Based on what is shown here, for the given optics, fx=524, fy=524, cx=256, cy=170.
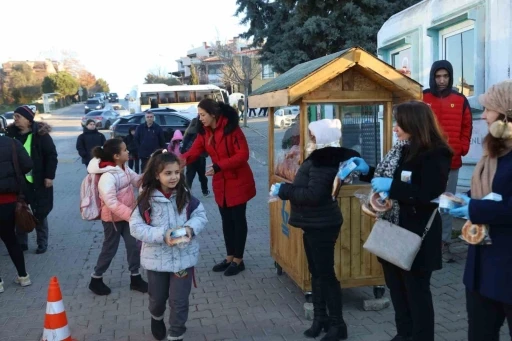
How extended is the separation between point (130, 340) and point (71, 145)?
80.5 ft

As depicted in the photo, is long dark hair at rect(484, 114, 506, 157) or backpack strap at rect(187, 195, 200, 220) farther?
backpack strap at rect(187, 195, 200, 220)

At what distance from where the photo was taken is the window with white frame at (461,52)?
7.52 meters

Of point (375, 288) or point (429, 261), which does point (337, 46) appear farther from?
point (429, 261)

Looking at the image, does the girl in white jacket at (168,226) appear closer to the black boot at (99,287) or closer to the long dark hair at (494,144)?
the black boot at (99,287)

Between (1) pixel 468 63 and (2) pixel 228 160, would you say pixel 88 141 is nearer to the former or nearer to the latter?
(2) pixel 228 160

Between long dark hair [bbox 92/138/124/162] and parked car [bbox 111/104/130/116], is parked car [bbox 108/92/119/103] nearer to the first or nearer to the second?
parked car [bbox 111/104/130/116]

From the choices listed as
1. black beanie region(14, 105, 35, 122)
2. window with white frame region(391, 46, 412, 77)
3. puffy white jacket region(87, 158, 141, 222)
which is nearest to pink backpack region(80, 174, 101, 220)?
puffy white jacket region(87, 158, 141, 222)

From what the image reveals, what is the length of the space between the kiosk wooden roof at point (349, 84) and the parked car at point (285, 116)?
257mm

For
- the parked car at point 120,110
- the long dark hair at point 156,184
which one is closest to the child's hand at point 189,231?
the long dark hair at point 156,184

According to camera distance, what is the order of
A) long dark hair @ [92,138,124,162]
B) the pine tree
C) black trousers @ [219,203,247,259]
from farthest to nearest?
the pine tree, black trousers @ [219,203,247,259], long dark hair @ [92,138,124,162]

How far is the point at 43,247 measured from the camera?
6992mm

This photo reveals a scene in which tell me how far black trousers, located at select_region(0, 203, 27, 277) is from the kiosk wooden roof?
9.70 feet

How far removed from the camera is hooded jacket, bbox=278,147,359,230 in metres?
3.68

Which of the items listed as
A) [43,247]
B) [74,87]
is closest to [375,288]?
[43,247]
